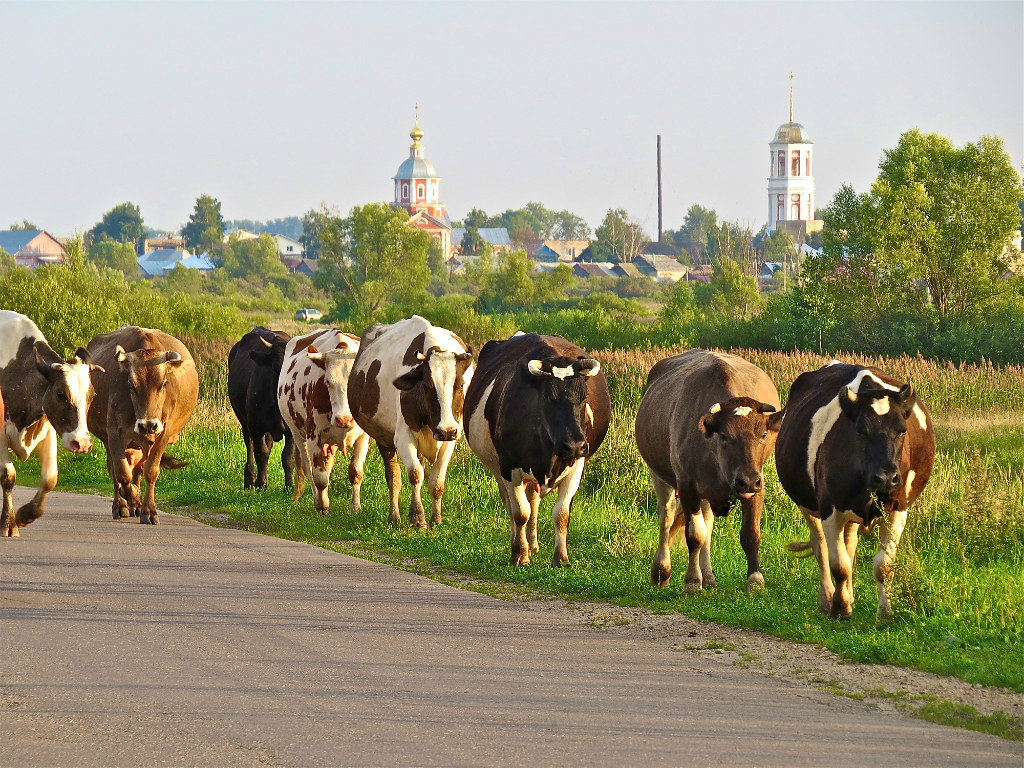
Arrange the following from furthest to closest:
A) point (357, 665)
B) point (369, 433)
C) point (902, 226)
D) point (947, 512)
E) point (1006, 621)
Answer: point (902, 226) → point (369, 433) → point (947, 512) → point (1006, 621) → point (357, 665)

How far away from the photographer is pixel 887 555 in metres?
9.25

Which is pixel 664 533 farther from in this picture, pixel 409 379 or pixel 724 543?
→ pixel 409 379

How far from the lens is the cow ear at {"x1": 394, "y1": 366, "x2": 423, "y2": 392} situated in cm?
1420

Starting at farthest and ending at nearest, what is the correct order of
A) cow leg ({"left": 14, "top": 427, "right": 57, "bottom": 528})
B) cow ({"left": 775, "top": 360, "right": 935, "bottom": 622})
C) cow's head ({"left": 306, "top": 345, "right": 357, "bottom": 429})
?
cow's head ({"left": 306, "top": 345, "right": 357, "bottom": 429}) → cow leg ({"left": 14, "top": 427, "right": 57, "bottom": 528}) → cow ({"left": 775, "top": 360, "right": 935, "bottom": 622})

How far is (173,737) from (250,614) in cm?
→ 326

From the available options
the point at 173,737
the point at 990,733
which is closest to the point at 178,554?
the point at 173,737

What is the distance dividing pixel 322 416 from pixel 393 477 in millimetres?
1767

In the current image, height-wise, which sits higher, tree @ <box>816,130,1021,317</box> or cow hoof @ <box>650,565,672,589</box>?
tree @ <box>816,130,1021,317</box>

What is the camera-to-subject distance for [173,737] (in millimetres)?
6867

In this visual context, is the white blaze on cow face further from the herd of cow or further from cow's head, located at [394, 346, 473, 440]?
cow's head, located at [394, 346, 473, 440]

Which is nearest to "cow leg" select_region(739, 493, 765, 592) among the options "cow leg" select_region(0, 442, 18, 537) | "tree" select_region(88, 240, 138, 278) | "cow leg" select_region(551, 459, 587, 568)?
"cow leg" select_region(551, 459, 587, 568)

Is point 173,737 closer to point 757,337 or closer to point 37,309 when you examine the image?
point 37,309

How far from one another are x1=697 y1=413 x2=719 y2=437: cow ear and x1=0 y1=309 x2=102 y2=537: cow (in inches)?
269

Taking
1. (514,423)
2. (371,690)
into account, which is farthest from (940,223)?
(371,690)
